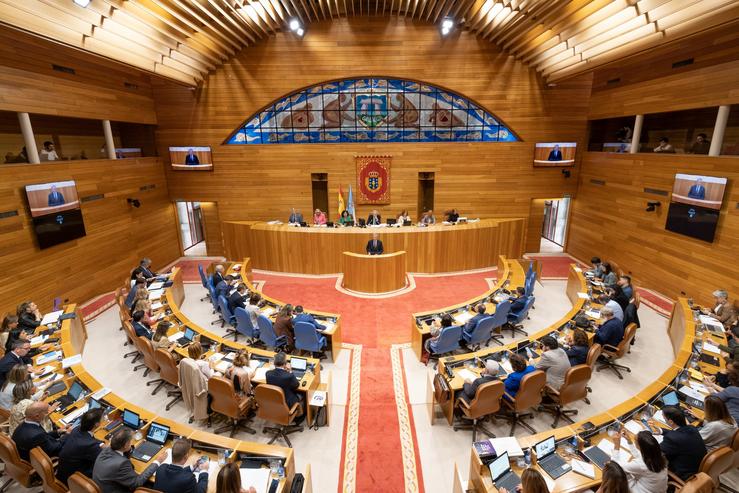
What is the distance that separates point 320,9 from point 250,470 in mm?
12709

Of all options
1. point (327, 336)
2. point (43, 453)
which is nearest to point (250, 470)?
point (43, 453)

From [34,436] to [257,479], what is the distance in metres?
2.44

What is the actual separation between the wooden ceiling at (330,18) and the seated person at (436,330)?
24.6ft

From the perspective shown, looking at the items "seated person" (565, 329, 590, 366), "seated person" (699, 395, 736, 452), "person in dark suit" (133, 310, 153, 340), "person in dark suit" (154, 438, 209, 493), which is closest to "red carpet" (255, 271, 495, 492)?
"person in dark suit" (154, 438, 209, 493)

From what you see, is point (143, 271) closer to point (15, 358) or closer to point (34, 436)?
point (15, 358)

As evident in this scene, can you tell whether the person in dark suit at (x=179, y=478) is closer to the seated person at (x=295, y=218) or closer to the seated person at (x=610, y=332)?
the seated person at (x=610, y=332)

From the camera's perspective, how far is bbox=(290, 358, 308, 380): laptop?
5.37m

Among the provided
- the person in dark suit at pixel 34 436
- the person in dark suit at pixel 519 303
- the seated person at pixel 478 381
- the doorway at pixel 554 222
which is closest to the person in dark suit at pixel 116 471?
the person in dark suit at pixel 34 436

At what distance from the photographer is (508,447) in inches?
146

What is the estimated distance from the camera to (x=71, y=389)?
4770 mm

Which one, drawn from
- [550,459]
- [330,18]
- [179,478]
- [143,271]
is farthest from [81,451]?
[330,18]

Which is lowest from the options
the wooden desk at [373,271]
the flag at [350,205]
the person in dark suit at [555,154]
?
the wooden desk at [373,271]

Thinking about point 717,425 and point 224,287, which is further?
point 224,287

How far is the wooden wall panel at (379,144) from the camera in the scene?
12391 millimetres
